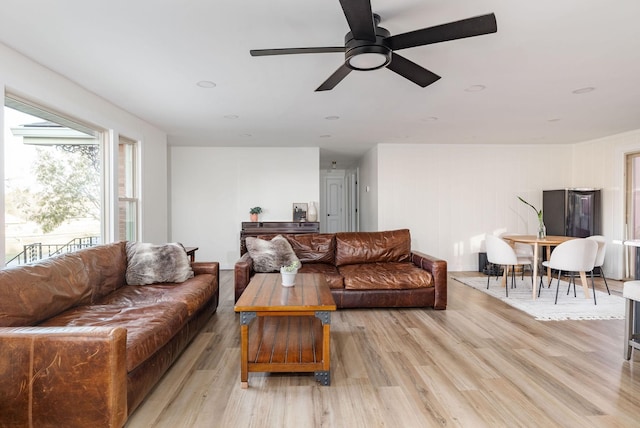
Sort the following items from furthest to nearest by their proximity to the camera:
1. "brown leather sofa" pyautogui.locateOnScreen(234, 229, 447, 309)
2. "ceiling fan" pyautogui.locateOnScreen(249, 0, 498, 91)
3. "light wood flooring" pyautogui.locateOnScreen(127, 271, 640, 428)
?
"brown leather sofa" pyautogui.locateOnScreen(234, 229, 447, 309) → "light wood flooring" pyautogui.locateOnScreen(127, 271, 640, 428) → "ceiling fan" pyautogui.locateOnScreen(249, 0, 498, 91)

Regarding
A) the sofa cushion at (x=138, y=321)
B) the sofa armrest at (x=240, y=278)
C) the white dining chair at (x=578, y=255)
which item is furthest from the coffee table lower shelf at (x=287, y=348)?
the white dining chair at (x=578, y=255)

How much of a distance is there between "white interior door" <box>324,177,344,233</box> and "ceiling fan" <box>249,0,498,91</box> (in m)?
7.45

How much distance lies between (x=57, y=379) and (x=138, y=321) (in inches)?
24.7

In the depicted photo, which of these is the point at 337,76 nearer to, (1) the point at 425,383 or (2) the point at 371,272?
(1) the point at 425,383

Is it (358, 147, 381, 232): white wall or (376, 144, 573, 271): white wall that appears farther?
(358, 147, 381, 232): white wall

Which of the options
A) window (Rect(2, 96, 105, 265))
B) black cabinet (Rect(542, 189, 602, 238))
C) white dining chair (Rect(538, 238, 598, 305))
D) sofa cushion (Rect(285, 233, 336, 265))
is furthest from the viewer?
black cabinet (Rect(542, 189, 602, 238))

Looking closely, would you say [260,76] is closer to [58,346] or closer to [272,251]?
[272,251]

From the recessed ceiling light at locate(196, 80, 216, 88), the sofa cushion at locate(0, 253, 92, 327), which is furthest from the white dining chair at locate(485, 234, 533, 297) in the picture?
the sofa cushion at locate(0, 253, 92, 327)

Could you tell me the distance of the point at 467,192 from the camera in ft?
21.1

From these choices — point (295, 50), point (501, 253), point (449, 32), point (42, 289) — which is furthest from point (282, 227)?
point (449, 32)

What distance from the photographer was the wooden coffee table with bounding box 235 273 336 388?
7.26 ft

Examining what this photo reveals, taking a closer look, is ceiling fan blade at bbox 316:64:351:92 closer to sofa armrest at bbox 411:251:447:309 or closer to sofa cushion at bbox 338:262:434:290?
sofa cushion at bbox 338:262:434:290

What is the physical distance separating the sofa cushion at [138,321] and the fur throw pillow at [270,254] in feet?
4.79

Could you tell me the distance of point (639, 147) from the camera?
512cm
